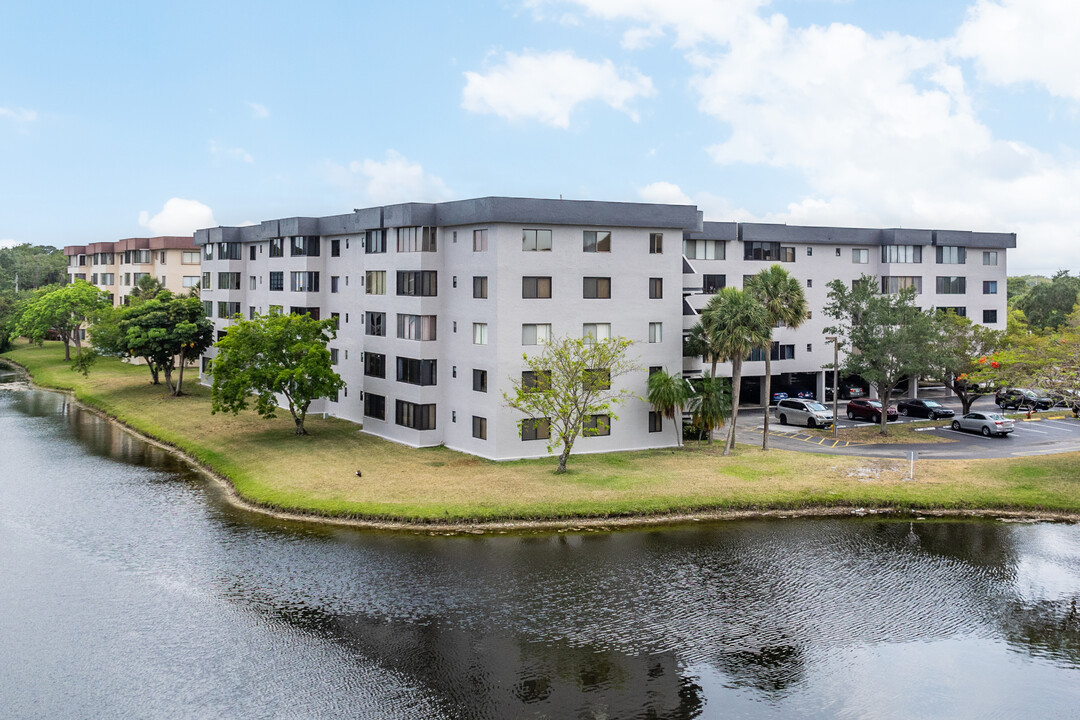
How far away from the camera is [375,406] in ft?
204

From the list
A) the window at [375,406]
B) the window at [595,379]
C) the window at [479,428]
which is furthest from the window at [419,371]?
the window at [595,379]

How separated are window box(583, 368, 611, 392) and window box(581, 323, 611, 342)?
2918 mm

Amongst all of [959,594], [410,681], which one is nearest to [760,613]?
Result: [959,594]

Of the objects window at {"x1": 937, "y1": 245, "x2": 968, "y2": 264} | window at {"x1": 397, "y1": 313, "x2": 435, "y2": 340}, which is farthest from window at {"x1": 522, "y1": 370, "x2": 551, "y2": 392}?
window at {"x1": 937, "y1": 245, "x2": 968, "y2": 264}

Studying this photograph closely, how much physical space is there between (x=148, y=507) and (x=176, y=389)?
41.4m

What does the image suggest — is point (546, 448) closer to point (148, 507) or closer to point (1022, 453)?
point (148, 507)

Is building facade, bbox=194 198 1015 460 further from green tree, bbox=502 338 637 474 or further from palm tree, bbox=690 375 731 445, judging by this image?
palm tree, bbox=690 375 731 445

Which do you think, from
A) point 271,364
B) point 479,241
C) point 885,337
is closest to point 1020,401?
point 885,337

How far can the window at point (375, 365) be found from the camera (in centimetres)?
6109

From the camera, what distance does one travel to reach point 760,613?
31266 millimetres

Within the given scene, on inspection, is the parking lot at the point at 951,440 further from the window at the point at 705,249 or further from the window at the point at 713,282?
the window at the point at 705,249

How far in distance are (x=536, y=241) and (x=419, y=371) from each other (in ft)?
37.8

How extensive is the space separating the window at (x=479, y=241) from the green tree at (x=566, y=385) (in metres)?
6.78

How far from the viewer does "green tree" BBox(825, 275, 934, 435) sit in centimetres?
6272
